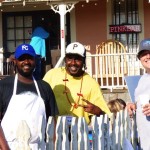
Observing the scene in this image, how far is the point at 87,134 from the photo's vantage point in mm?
5113

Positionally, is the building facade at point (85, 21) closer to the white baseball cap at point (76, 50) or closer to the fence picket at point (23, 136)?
the white baseball cap at point (76, 50)

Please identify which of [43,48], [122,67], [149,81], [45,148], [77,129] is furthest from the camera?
[43,48]

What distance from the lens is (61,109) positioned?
5703 mm

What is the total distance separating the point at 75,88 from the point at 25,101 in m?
0.98

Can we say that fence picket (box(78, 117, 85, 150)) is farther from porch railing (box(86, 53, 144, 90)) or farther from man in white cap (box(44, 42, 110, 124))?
porch railing (box(86, 53, 144, 90))

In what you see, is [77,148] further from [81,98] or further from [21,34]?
[21,34]

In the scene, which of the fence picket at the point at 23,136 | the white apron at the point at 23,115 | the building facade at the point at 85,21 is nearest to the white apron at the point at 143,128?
the white apron at the point at 23,115

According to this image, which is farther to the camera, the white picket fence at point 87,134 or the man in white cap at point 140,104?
the man in white cap at point 140,104

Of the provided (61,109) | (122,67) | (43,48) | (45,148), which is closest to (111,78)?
(122,67)

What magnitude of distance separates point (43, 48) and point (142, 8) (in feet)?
10.8

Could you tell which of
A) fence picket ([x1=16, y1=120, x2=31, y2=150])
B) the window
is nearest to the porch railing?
the window

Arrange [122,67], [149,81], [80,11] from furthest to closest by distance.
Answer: [80,11] < [122,67] < [149,81]

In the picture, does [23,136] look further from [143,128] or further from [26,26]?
[26,26]

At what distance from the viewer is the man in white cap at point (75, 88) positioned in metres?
5.67
